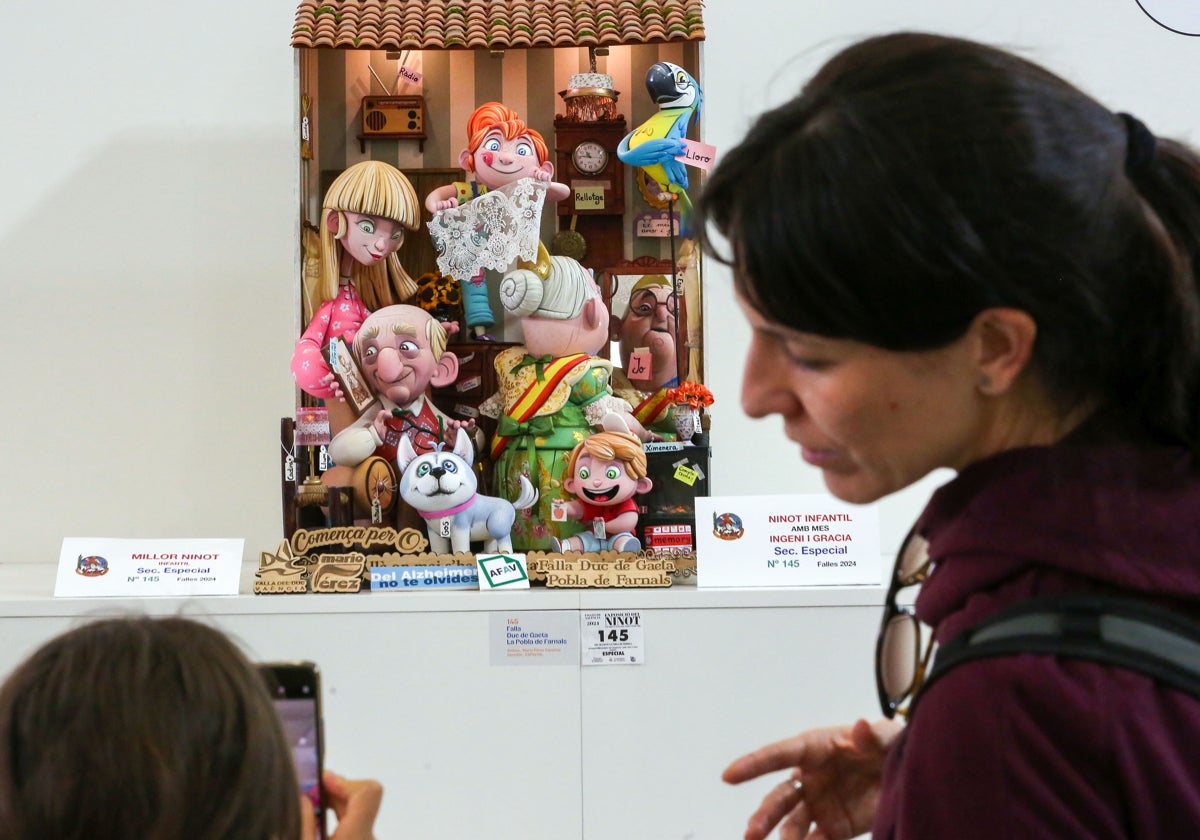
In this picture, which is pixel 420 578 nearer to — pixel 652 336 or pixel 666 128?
pixel 652 336

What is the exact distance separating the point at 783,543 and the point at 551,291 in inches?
17.7

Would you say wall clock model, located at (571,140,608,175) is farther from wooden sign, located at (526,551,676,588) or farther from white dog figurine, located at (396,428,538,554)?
wooden sign, located at (526,551,676,588)

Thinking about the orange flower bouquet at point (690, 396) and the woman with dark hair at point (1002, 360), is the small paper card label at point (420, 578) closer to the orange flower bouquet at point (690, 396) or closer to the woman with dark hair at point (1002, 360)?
the orange flower bouquet at point (690, 396)

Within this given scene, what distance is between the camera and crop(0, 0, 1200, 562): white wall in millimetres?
1870

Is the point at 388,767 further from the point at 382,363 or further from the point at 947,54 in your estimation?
the point at 947,54

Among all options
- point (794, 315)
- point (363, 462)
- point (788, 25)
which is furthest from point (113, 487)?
point (794, 315)

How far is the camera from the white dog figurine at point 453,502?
1397mm

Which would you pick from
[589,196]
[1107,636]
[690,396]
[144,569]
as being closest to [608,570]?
[690,396]

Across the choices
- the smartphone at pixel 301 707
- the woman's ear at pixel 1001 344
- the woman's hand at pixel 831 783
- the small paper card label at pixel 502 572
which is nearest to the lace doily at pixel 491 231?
the small paper card label at pixel 502 572

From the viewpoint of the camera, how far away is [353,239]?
5.05ft

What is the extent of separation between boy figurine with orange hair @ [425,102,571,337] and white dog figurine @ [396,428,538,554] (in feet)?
0.83

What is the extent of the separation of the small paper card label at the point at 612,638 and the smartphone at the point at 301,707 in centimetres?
58

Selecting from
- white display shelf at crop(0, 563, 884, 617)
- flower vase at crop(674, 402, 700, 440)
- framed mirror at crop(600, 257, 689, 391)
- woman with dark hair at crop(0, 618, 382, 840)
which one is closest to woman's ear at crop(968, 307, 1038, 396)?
woman with dark hair at crop(0, 618, 382, 840)

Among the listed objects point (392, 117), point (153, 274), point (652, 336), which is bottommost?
point (652, 336)
